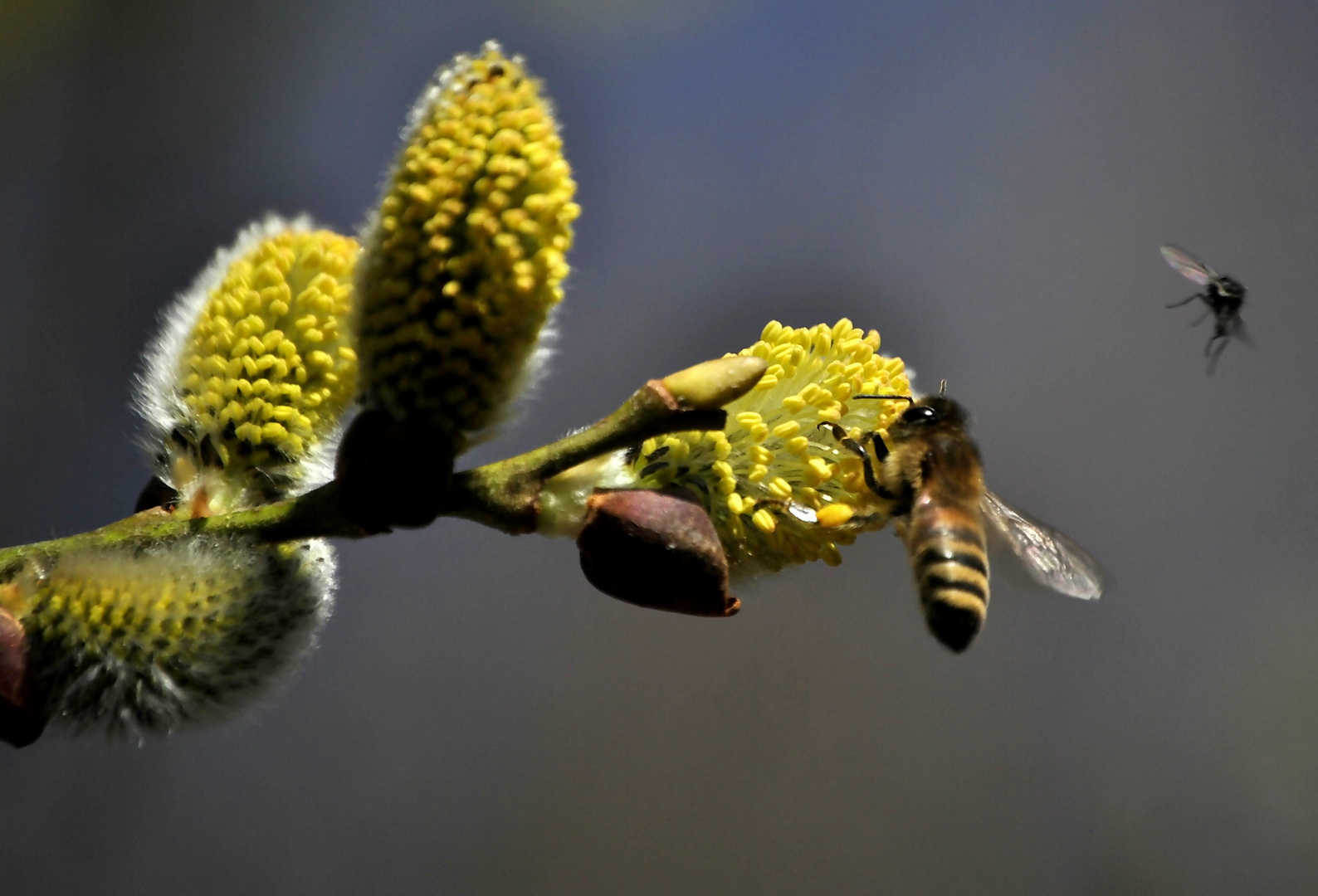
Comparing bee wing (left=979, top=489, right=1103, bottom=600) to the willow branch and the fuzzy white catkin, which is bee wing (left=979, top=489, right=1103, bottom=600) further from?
the fuzzy white catkin

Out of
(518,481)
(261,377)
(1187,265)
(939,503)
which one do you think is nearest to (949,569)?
(939,503)

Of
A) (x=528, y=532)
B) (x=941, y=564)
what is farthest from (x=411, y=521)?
(x=941, y=564)

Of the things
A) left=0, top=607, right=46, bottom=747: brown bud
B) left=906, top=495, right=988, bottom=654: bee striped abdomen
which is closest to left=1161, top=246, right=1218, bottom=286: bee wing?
left=906, top=495, right=988, bottom=654: bee striped abdomen

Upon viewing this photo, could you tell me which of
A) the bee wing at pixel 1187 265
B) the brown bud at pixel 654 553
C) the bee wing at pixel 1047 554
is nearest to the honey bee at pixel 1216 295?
the bee wing at pixel 1187 265

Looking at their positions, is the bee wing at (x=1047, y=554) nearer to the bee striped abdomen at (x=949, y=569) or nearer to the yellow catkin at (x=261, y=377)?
the bee striped abdomen at (x=949, y=569)

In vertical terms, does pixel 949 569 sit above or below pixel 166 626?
above

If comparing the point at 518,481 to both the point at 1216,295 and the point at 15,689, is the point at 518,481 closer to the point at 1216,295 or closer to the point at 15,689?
the point at 15,689

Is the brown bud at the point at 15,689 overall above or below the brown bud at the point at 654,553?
below

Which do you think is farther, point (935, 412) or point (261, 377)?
point (935, 412)
